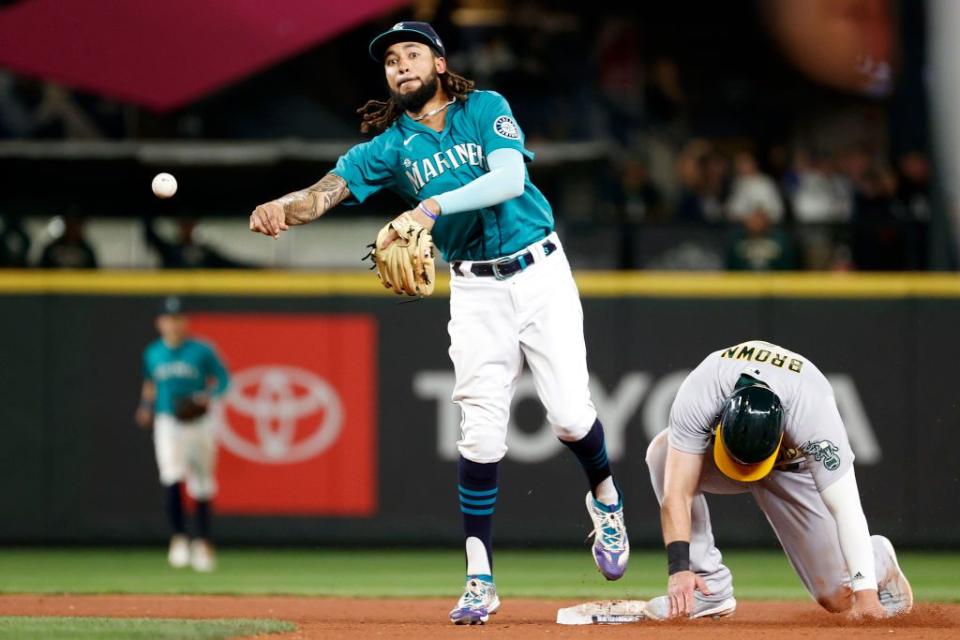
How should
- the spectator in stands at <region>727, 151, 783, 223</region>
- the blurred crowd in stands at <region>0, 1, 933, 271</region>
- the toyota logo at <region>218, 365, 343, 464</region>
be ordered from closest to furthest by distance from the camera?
the toyota logo at <region>218, 365, 343, 464</region> < the blurred crowd in stands at <region>0, 1, 933, 271</region> < the spectator in stands at <region>727, 151, 783, 223</region>

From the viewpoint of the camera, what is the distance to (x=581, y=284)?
11.3m

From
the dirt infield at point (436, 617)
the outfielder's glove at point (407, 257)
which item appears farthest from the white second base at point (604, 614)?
the outfielder's glove at point (407, 257)

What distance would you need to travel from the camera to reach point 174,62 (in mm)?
12500

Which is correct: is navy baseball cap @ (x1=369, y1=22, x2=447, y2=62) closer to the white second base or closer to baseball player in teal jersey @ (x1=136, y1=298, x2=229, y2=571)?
the white second base

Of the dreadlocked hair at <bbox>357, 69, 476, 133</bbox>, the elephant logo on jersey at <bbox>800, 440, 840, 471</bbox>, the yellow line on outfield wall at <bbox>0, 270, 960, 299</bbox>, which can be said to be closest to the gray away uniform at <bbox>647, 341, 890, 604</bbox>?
the elephant logo on jersey at <bbox>800, 440, 840, 471</bbox>

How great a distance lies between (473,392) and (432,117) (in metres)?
1.08

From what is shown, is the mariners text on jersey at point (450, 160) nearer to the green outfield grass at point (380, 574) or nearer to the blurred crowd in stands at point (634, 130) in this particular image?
the green outfield grass at point (380, 574)

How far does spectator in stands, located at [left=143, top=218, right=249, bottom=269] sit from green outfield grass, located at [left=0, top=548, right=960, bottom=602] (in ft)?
6.73

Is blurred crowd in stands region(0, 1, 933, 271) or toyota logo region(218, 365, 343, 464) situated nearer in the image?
toyota logo region(218, 365, 343, 464)

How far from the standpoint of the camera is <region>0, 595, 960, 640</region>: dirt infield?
234 inches

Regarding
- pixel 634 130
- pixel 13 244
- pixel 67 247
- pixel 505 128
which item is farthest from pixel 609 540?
pixel 634 130

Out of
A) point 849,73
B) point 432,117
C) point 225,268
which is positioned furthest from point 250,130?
point 432,117

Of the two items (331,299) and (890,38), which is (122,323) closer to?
(331,299)

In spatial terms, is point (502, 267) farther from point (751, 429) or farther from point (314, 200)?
point (751, 429)
